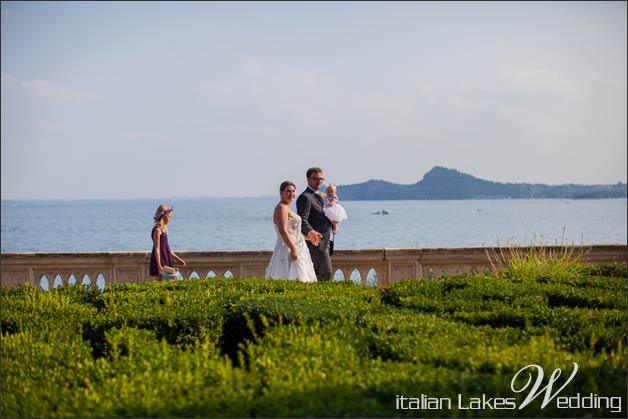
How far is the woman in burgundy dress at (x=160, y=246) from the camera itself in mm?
10203

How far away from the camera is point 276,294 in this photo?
7.21 m

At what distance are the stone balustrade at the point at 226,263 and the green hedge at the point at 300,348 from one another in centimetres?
416

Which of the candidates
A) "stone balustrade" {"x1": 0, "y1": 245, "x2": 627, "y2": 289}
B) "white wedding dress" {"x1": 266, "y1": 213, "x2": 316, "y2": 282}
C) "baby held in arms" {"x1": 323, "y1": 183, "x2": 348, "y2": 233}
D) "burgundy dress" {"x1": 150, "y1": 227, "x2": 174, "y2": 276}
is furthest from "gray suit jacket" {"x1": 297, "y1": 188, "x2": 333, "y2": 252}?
"burgundy dress" {"x1": 150, "y1": 227, "x2": 174, "y2": 276}

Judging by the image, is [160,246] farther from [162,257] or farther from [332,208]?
[332,208]

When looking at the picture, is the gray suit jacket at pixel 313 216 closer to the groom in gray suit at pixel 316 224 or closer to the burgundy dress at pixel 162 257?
the groom in gray suit at pixel 316 224

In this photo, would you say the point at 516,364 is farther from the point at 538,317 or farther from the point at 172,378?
the point at 172,378

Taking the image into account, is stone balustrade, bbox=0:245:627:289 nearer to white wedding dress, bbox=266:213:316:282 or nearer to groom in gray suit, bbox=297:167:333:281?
groom in gray suit, bbox=297:167:333:281

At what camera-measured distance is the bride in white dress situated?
31.0 feet

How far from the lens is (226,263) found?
1195 cm

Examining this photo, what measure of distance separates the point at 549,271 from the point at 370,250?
3296 millimetres

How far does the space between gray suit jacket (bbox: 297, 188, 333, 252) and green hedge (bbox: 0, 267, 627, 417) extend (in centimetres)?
247

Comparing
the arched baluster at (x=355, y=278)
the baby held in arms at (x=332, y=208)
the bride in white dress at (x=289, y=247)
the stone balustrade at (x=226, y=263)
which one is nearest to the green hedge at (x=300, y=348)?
the arched baluster at (x=355, y=278)

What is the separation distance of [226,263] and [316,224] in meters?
2.23

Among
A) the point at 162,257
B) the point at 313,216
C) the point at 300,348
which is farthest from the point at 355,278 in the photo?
the point at 300,348
